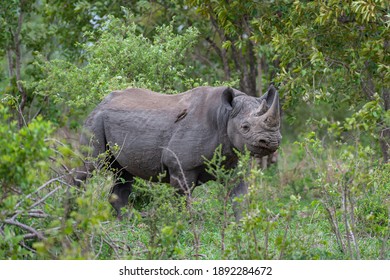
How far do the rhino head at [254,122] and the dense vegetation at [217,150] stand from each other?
271 mm

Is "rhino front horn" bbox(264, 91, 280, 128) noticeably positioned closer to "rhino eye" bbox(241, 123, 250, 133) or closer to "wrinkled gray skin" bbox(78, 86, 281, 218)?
"wrinkled gray skin" bbox(78, 86, 281, 218)

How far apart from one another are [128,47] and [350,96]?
334 centimetres

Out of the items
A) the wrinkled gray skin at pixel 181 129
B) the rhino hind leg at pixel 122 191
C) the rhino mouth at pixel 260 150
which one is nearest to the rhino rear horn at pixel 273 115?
the wrinkled gray skin at pixel 181 129

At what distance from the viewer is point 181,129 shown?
1045cm

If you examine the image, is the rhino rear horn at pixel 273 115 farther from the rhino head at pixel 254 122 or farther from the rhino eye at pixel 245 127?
the rhino eye at pixel 245 127

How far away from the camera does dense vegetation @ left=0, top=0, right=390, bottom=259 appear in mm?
7641

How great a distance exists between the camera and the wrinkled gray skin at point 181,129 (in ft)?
32.6

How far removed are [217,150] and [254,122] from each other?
519 millimetres

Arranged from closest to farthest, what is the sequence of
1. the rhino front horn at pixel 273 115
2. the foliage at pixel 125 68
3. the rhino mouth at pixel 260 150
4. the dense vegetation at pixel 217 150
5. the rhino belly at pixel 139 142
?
the dense vegetation at pixel 217 150, the rhino front horn at pixel 273 115, the rhino mouth at pixel 260 150, the rhino belly at pixel 139 142, the foliage at pixel 125 68

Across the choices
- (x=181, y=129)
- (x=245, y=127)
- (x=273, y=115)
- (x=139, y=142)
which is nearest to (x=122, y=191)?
(x=139, y=142)

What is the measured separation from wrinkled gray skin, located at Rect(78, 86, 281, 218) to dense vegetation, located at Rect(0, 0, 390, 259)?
277mm

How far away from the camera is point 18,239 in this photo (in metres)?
7.38

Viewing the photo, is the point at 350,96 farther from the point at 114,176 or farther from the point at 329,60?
the point at 114,176

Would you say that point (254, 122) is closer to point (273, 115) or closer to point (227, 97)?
point (273, 115)
